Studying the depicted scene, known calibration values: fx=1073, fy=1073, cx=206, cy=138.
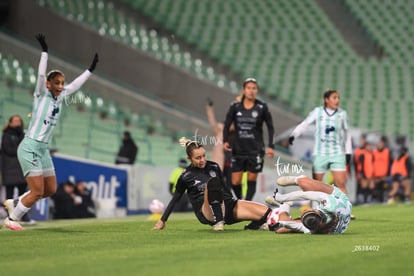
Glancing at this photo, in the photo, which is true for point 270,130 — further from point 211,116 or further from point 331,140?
point 211,116

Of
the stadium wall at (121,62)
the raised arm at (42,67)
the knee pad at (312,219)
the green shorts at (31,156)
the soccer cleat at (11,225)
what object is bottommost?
the soccer cleat at (11,225)

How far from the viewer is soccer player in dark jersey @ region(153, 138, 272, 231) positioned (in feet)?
45.2

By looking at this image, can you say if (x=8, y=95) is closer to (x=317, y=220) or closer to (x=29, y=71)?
(x=29, y=71)

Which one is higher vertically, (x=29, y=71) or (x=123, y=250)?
(x=29, y=71)

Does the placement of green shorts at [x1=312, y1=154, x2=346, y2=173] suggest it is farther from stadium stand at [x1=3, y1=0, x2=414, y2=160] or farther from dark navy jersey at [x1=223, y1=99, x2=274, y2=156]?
stadium stand at [x1=3, y1=0, x2=414, y2=160]

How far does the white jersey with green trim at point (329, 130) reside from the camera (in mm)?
18016

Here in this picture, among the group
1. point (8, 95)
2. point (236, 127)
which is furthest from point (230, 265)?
point (8, 95)

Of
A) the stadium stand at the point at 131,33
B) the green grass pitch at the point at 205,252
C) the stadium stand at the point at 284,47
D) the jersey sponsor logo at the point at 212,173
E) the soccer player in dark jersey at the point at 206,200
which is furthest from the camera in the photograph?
the stadium stand at the point at 284,47

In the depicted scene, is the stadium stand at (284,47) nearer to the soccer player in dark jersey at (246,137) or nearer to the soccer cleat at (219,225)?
the soccer player in dark jersey at (246,137)

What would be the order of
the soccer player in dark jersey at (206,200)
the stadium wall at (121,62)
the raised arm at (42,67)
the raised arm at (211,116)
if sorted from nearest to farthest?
the soccer player in dark jersey at (206,200), the raised arm at (42,67), the raised arm at (211,116), the stadium wall at (121,62)

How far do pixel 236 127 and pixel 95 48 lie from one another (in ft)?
54.8

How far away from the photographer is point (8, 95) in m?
27.6

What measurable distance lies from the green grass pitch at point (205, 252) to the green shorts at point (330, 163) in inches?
119

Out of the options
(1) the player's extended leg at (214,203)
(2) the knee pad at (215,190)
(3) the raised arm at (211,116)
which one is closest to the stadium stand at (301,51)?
(3) the raised arm at (211,116)
